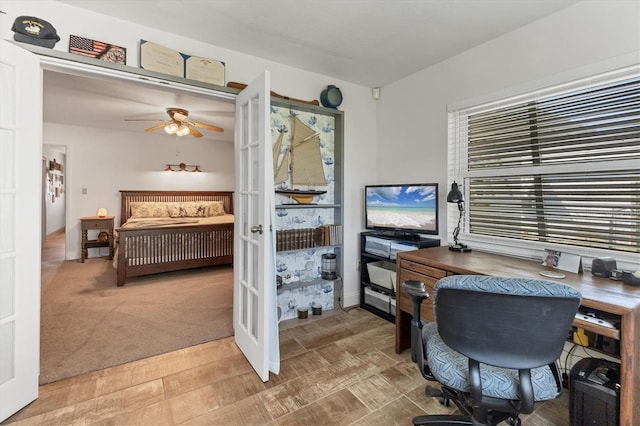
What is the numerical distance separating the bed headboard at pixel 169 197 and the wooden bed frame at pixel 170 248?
202cm

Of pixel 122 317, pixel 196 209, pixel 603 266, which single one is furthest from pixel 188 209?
pixel 603 266

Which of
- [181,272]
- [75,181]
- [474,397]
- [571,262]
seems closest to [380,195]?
[571,262]

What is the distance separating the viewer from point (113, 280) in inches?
164

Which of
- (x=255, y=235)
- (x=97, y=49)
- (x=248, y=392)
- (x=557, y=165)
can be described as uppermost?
(x=97, y=49)

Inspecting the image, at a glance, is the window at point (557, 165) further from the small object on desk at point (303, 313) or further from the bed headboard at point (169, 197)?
the bed headboard at point (169, 197)

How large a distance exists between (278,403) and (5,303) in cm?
162

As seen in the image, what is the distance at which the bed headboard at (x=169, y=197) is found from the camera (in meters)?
5.81

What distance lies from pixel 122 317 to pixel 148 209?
3210mm

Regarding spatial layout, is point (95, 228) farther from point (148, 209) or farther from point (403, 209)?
point (403, 209)

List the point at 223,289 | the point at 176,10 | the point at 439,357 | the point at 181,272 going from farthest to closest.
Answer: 1. the point at 181,272
2. the point at 223,289
3. the point at 176,10
4. the point at 439,357

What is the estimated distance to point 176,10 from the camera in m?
1.99

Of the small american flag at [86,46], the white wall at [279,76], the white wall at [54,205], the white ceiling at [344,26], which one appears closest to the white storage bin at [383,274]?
the white wall at [279,76]

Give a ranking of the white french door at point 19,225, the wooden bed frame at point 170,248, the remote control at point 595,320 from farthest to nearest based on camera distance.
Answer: the wooden bed frame at point 170,248 < the white french door at point 19,225 < the remote control at point 595,320

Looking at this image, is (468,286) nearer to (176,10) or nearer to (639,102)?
(639,102)
